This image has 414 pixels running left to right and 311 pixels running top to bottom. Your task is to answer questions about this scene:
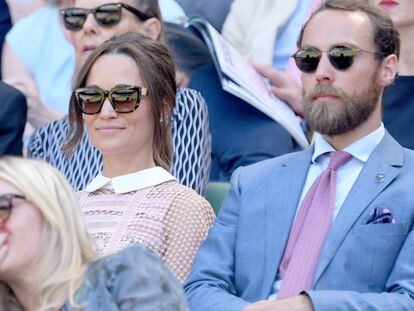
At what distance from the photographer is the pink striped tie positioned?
13.1 ft

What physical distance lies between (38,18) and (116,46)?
7.21 feet

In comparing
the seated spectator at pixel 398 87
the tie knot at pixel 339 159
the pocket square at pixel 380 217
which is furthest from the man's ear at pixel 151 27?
the pocket square at pixel 380 217

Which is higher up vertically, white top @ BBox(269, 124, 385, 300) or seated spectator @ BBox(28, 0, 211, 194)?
white top @ BBox(269, 124, 385, 300)

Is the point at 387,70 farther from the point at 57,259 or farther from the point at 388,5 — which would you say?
the point at 57,259

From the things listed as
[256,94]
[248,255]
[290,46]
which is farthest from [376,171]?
[290,46]

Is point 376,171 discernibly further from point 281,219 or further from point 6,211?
point 6,211

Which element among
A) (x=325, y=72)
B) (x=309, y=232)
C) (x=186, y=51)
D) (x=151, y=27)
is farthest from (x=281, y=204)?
(x=186, y=51)

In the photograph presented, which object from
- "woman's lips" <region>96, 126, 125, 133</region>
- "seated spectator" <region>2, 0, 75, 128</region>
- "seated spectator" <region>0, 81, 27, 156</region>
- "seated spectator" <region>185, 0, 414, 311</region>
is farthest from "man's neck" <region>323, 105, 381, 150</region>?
"seated spectator" <region>2, 0, 75, 128</region>

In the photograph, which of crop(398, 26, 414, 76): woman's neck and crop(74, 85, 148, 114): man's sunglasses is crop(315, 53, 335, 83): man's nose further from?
crop(398, 26, 414, 76): woman's neck

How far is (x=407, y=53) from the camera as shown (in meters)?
5.13

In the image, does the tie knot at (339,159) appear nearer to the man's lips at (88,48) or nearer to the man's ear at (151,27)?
the man's ear at (151,27)

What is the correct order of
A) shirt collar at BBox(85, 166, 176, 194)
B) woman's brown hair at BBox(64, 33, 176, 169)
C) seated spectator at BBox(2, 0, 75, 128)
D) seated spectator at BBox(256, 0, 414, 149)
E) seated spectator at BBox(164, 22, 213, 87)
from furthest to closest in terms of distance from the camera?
seated spectator at BBox(2, 0, 75, 128)
seated spectator at BBox(164, 22, 213, 87)
seated spectator at BBox(256, 0, 414, 149)
woman's brown hair at BBox(64, 33, 176, 169)
shirt collar at BBox(85, 166, 176, 194)

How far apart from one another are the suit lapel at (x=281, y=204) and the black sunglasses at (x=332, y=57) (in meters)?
0.30

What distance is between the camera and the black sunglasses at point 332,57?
14.0ft
